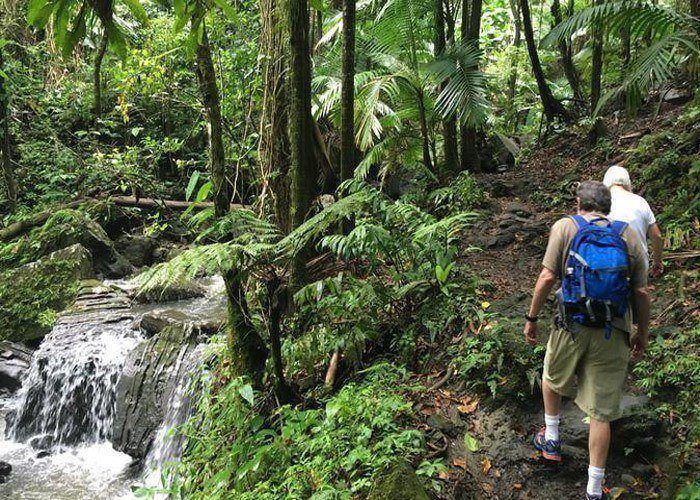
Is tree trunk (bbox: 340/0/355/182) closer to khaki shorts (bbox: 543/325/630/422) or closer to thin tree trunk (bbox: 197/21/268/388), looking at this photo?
thin tree trunk (bbox: 197/21/268/388)

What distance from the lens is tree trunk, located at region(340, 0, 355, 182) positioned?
586cm

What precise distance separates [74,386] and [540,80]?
34.8 feet

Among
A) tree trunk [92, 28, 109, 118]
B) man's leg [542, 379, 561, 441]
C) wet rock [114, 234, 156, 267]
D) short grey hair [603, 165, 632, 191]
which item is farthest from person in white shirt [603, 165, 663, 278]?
tree trunk [92, 28, 109, 118]

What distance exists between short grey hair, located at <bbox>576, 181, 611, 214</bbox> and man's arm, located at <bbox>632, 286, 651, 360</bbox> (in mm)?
558

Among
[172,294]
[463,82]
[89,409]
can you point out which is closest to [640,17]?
[463,82]

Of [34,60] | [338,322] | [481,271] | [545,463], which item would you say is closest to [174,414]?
[338,322]

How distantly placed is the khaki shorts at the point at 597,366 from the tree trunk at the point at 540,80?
29.9 ft

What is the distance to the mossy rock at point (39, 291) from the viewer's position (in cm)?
924

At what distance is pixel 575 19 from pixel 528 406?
16.3ft

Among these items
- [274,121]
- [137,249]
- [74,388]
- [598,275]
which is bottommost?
[74,388]

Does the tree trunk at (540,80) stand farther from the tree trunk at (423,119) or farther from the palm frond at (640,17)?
the palm frond at (640,17)

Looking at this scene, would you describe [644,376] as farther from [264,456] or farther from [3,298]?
[3,298]

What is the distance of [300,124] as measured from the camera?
17.8 feet

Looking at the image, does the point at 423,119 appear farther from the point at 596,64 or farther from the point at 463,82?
the point at 596,64
